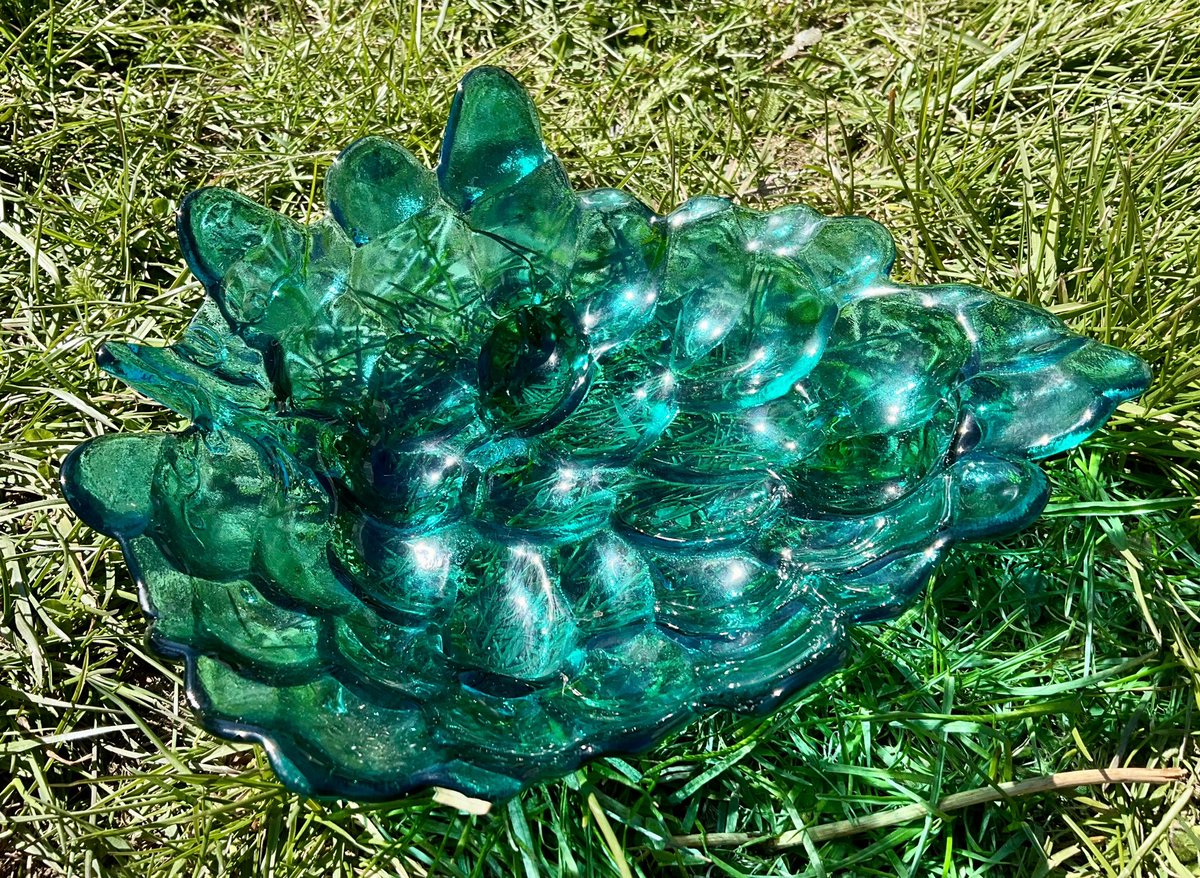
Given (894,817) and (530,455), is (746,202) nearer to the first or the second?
(530,455)

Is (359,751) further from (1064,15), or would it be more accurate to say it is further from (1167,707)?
(1064,15)

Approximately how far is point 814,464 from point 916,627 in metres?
0.26

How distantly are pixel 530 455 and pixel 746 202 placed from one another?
63 centimetres

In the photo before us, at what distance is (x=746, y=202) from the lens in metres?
1.38

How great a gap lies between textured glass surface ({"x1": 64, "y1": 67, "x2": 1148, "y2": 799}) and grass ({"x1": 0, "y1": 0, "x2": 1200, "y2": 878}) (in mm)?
199

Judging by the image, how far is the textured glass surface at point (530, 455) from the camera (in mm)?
789

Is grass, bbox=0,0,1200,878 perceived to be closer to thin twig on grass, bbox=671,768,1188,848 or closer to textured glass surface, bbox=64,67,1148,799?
thin twig on grass, bbox=671,768,1188,848

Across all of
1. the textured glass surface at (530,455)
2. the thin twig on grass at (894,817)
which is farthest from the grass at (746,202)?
the textured glass surface at (530,455)

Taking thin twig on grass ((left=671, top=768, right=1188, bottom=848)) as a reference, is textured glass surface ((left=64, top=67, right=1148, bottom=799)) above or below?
above

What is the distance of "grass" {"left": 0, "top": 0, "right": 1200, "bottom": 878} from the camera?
3.22 ft

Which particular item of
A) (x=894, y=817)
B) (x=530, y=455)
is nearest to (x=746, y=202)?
(x=530, y=455)

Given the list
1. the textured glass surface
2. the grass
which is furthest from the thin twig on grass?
the textured glass surface

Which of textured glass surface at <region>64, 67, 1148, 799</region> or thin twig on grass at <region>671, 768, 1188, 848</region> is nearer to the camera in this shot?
textured glass surface at <region>64, 67, 1148, 799</region>

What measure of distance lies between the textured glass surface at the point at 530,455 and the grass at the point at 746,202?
0.65 feet
